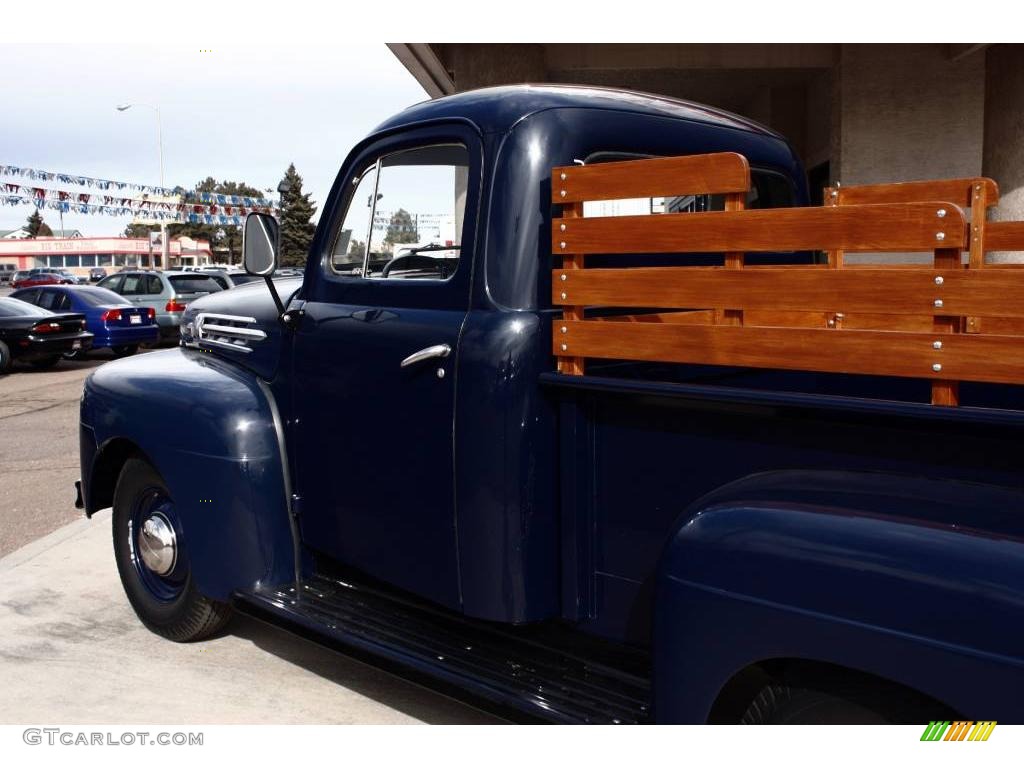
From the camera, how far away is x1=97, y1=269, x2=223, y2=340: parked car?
18578 millimetres

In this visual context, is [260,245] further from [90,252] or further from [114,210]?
[90,252]

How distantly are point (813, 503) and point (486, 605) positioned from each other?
114 centimetres

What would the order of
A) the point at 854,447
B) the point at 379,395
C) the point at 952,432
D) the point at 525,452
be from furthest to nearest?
the point at 379,395
the point at 525,452
the point at 854,447
the point at 952,432

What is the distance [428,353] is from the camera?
310 cm

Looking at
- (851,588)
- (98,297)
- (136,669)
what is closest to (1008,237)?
(851,588)

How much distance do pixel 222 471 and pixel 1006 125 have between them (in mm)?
10052

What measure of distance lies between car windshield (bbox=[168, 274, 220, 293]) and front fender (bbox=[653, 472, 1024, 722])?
1779cm

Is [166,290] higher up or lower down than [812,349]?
higher up

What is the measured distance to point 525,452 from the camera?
2898mm

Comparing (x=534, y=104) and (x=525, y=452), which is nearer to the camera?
(x=525, y=452)

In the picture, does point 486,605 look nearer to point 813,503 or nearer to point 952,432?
point 813,503

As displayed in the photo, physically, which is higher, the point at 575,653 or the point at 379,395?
the point at 379,395

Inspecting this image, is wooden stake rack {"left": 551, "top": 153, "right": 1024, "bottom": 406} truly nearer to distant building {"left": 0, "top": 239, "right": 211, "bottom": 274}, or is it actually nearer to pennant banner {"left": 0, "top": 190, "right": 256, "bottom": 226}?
pennant banner {"left": 0, "top": 190, "right": 256, "bottom": 226}

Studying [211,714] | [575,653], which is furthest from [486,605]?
[211,714]
